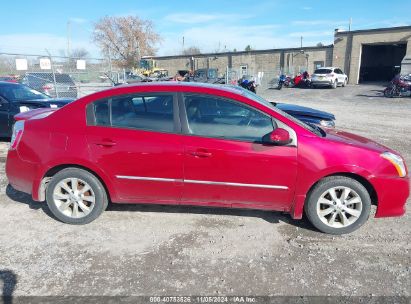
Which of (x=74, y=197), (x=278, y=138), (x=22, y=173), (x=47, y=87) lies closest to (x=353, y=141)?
(x=278, y=138)

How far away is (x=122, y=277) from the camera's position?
2.84 meters

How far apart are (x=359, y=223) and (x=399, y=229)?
1.81ft

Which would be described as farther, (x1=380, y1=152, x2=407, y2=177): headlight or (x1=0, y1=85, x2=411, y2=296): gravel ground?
(x1=380, y1=152, x2=407, y2=177): headlight

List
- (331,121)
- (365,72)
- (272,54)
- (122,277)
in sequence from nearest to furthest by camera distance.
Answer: (122,277)
(331,121)
(365,72)
(272,54)

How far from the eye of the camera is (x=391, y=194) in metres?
3.46

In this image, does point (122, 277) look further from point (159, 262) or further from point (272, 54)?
point (272, 54)

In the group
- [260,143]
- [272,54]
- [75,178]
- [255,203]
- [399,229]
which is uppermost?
[272,54]

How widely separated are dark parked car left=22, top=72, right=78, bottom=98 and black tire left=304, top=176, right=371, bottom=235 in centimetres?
1163

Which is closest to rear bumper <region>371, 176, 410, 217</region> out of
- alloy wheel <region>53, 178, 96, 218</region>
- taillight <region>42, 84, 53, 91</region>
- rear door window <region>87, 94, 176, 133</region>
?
rear door window <region>87, 94, 176, 133</region>

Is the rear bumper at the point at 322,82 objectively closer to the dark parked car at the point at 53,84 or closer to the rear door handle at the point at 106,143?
the dark parked car at the point at 53,84

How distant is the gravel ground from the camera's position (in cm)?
273

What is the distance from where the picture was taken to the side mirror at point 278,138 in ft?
10.7

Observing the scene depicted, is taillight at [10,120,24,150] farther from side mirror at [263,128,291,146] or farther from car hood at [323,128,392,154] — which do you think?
car hood at [323,128,392,154]

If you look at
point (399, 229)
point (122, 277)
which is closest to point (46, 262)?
point (122, 277)
